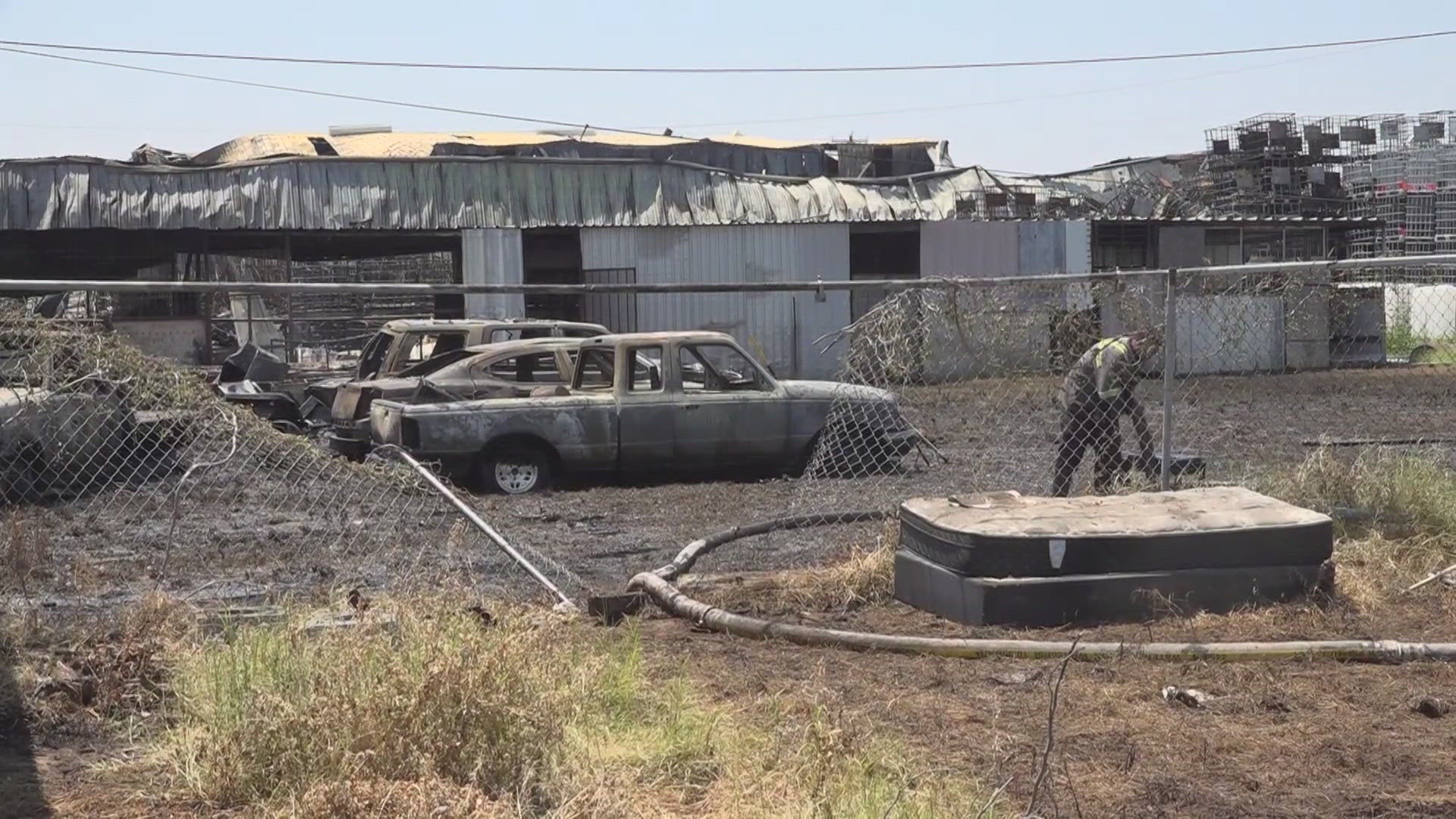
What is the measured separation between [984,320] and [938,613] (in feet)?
10.8

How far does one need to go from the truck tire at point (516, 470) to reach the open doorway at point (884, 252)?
17134 millimetres

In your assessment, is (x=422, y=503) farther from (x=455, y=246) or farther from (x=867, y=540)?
(x=455, y=246)

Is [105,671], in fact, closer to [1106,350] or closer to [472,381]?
[1106,350]

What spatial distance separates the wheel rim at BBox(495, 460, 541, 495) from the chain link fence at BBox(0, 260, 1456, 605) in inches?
9.8

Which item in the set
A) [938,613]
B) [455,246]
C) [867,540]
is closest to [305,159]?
[455,246]

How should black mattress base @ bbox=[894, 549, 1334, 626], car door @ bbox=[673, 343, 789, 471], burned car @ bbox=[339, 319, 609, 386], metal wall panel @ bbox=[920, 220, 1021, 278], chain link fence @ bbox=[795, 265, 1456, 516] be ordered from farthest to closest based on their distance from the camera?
metal wall panel @ bbox=[920, 220, 1021, 278], burned car @ bbox=[339, 319, 609, 386], car door @ bbox=[673, 343, 789, 471], chain link fence @ bbox=[795, 265, 1456, 516], black mattress base @ bbox=[894, 549, 1334, 626]

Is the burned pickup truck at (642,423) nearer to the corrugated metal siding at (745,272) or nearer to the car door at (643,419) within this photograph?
the car door at (643,419)

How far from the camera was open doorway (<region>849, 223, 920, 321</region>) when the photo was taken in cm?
2969

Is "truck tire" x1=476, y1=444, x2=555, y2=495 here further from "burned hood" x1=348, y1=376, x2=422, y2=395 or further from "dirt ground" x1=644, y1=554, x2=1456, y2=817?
"dirt ground" x1=644, y1=554, x2=1456, y2=817

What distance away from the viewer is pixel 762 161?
3775 cm

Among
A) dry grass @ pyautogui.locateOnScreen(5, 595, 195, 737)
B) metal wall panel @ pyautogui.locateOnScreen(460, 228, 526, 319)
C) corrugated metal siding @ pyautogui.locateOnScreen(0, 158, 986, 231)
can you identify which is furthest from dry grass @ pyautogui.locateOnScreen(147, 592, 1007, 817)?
metal wall panel @ pyautogui.locateOnScreen(460, 228, 526, 319)

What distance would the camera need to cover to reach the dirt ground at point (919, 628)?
505 centimetres

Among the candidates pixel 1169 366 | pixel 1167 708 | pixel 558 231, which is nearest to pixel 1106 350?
pixel 1169 366

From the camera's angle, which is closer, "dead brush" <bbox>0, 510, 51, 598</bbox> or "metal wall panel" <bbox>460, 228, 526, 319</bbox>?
"dead brush" <bbox>0, 510, 51, 598</bbox>
